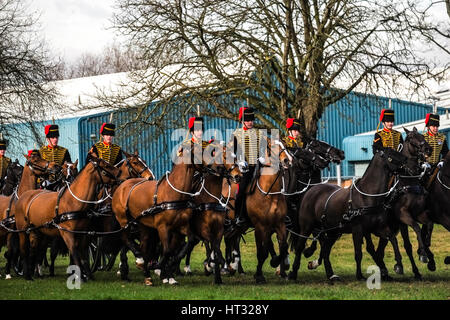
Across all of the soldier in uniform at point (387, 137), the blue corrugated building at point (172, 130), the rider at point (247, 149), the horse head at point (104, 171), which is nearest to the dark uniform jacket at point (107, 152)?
the horse head at point (104, 171)

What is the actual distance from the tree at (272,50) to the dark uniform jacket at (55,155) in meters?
7.14

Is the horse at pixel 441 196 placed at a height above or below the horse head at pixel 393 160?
below

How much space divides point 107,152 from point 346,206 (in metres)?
4.24

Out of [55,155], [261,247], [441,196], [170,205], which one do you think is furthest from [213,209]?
[55,155]

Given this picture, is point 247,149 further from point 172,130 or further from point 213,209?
point 172,130

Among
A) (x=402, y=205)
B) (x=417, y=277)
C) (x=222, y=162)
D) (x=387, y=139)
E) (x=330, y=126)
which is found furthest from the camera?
(x=330, y=126)

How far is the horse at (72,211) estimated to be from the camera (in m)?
13.1

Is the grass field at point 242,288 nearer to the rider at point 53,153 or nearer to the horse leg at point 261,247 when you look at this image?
the horse leg at point 261,247

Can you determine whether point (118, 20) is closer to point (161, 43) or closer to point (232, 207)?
point (161, 43)

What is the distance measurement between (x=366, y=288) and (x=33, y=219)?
5616 millimetres

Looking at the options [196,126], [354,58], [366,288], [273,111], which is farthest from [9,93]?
[366,288]

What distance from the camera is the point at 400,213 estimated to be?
13.5 metres

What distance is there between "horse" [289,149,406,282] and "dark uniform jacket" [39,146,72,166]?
177 inches

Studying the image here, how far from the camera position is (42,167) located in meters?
14.6
